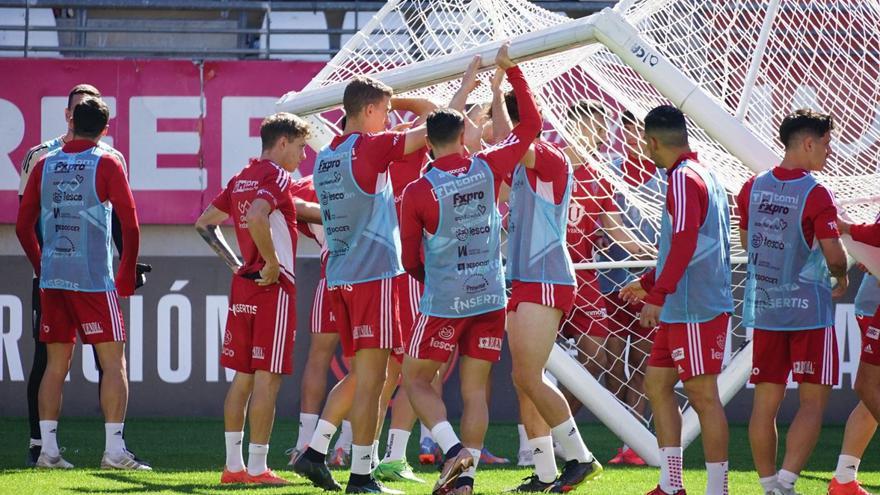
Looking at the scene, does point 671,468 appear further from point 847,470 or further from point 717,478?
point 847,470

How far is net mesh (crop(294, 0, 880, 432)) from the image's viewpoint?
26.1 feet

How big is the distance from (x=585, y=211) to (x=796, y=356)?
2.48m

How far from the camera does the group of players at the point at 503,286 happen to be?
5.96 metres

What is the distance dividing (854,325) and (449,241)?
5368 millimetres

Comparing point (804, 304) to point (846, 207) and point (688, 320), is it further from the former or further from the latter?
point (846, 207)

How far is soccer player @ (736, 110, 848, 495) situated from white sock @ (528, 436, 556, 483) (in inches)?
37.5

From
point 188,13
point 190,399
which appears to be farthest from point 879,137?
point 188,13

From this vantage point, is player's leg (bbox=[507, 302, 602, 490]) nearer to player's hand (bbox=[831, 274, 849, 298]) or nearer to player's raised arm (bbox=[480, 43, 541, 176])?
player's raised arm (bbox=[480, 43, 541, 176])

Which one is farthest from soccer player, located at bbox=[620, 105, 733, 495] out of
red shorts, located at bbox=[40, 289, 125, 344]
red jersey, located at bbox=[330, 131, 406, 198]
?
red shorts, located at bbox=[40, 289, 125, 344]

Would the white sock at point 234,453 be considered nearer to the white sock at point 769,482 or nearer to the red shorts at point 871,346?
the white sock at point 769,482

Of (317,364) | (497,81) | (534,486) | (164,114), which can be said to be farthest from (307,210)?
(164,114)

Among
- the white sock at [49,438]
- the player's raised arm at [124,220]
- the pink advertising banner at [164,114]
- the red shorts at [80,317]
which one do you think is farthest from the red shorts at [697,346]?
the pink advertising banner at [164,114]

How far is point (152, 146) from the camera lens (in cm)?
1070

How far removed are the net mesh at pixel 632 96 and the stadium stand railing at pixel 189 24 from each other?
3251mm
